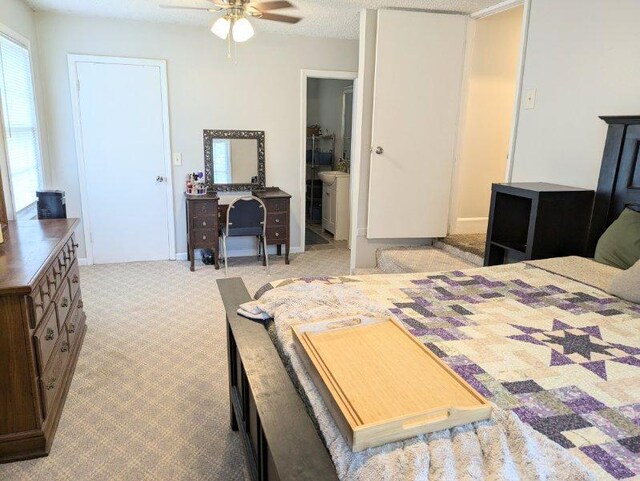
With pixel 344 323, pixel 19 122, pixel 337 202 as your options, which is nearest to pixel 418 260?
pixel 337 202

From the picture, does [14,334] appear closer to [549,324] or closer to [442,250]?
[549,324]

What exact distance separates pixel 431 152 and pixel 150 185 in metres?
2.85

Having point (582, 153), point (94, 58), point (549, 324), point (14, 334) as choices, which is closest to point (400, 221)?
point (582, 153)

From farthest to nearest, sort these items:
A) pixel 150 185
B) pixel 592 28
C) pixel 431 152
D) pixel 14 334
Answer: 1. pixel 150 185
2. pixel 431 152
3. pixel 592 28
4. pixel 14 334

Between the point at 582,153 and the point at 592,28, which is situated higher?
the point at 592,28

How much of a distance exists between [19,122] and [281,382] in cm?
359

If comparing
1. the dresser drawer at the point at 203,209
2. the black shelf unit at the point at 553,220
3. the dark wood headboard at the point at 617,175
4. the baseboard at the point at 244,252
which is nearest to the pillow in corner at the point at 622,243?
the dark wood headboard at the point at 617,175

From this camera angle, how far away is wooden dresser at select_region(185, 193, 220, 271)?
439cm

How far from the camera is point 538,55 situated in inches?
123

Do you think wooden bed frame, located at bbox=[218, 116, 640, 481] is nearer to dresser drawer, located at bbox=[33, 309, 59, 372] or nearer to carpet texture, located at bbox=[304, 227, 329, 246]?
dresser drawer, located at bbox=[33, 309, 59, 372]

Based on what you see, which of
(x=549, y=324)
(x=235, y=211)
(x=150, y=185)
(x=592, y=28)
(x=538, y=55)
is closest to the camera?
(x=549, y=324)

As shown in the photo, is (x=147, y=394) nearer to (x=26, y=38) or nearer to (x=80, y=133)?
(x=80, y=133)

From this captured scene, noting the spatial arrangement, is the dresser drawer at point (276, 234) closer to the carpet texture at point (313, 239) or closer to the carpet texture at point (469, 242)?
the carpet texture at point (313, 239)

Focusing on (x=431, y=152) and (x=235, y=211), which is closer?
(x=431, y=152)
